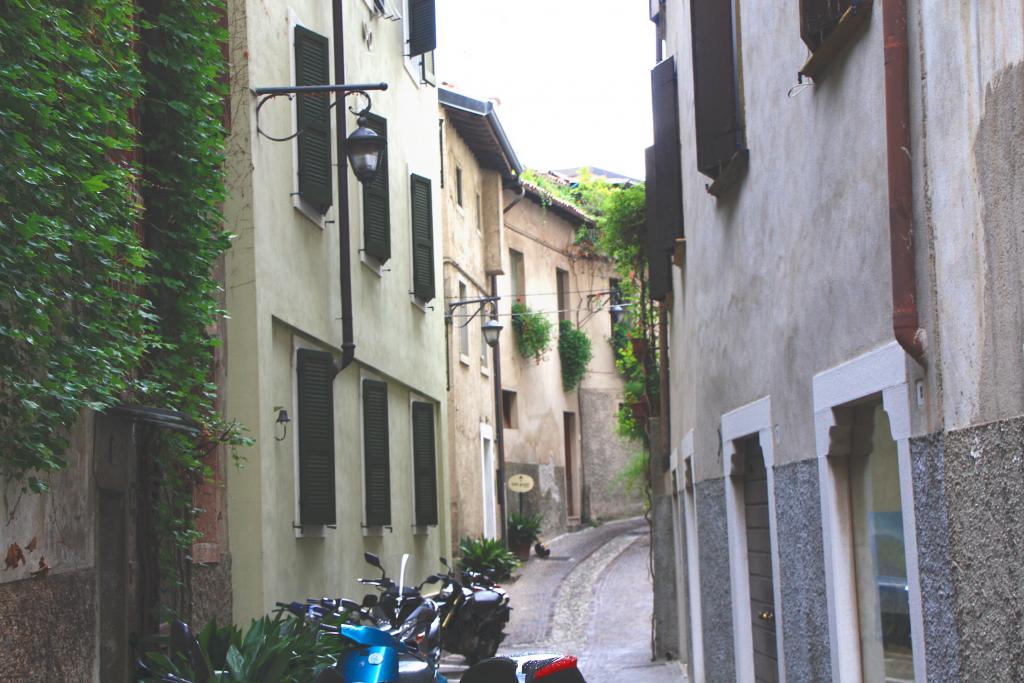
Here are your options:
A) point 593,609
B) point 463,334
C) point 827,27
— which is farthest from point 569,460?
point 827,27

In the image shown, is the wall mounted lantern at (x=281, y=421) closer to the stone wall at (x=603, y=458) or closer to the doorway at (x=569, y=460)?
the doorway at (x=569, y=460)

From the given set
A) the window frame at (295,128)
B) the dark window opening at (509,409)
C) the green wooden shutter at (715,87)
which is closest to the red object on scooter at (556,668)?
the green wooden shutter at (715,87)

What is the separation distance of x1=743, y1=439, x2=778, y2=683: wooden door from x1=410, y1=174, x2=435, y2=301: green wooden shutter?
9.53 metres

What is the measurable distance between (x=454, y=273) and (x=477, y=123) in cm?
295

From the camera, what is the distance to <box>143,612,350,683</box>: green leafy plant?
270 inches

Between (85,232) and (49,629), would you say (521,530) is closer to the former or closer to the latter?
(49,629)

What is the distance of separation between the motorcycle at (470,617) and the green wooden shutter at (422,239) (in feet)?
13.6

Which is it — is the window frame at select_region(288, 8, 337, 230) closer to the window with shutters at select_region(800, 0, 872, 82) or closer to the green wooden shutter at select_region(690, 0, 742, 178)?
the green wooden shutter at select_region(690, 0, 742, 178)

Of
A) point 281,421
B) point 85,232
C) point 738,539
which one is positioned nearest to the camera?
point 85,232

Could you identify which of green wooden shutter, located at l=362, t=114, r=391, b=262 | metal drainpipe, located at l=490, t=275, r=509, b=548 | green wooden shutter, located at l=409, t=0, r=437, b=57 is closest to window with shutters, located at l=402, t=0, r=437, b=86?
green wooden shutter, located at l=409, t=0, r=437, b=57

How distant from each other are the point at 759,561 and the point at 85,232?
162 inches

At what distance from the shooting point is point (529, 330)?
31.4 metres

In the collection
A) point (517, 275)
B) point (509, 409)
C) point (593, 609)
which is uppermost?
point (517, 275)

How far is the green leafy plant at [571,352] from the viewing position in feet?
114
